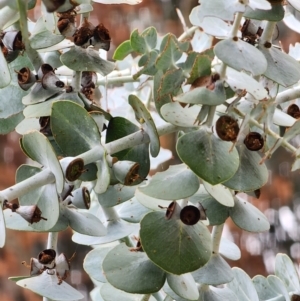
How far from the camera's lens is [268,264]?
285 cm

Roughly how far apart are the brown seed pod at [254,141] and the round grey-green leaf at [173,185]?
0.04m

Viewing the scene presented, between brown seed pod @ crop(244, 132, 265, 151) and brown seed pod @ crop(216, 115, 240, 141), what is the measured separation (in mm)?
24

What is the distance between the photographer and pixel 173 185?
13.7 inches

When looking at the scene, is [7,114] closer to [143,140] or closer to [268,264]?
[143,140]

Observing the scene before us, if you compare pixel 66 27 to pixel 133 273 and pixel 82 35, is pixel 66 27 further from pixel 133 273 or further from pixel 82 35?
pixel 133 273

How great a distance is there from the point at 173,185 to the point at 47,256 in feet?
0.40

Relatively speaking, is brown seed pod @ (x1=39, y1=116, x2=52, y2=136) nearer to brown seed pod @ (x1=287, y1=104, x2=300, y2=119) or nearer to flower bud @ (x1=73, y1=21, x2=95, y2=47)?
flower bud @ (x1=73, y1=21, x2=95, y2=47)

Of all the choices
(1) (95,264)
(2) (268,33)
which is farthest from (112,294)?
(2) (268,33)

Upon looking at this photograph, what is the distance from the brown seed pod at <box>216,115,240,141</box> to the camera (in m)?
0.35

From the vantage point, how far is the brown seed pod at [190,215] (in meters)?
0.37

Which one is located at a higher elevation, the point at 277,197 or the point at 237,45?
the point at 237,45

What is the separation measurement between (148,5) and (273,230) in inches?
55.7

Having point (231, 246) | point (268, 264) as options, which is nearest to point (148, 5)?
point (268, 264)

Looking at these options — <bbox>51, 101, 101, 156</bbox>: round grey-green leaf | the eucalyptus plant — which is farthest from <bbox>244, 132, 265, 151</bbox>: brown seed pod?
<bbox>51, 101, 101, 156</bbox>: round grey-green leaf
